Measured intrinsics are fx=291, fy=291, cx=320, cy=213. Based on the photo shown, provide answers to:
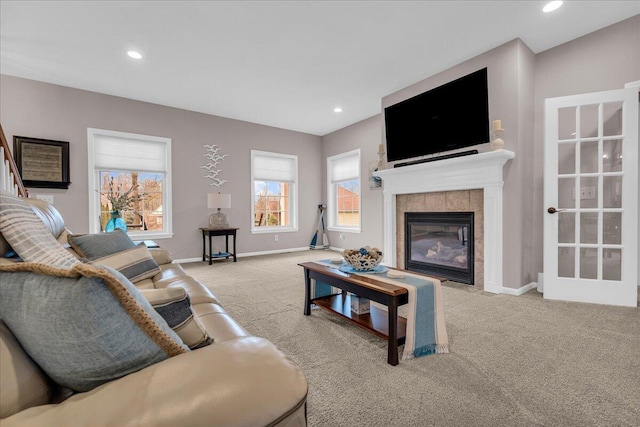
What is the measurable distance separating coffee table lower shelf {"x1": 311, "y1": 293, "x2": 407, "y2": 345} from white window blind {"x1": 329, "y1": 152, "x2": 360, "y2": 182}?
3803mm

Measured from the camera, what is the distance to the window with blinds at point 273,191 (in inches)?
235

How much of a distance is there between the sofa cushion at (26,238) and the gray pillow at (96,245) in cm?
116

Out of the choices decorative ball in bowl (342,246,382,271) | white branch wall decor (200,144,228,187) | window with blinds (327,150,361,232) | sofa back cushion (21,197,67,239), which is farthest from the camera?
window with blinds (327,150,361,232)

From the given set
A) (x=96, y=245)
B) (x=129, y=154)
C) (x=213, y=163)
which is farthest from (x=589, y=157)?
(x=129, y=154)

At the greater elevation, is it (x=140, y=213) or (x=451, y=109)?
(x=451, y=109)

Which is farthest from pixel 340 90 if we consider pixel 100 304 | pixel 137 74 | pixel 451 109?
pixel 100 304

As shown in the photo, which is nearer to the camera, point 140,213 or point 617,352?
point 617,352

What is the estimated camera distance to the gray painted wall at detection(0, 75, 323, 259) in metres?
3.98

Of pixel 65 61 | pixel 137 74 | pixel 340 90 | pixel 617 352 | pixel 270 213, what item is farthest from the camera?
pixel 270 213

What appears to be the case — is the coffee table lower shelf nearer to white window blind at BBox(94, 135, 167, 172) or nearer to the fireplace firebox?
the fireplace firebox

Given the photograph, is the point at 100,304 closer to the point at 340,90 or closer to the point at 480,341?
the point at 480,341

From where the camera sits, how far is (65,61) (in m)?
3.49

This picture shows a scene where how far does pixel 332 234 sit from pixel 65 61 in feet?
16.8

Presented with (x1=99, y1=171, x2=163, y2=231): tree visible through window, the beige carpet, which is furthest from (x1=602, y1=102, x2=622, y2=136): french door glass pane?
(x1=99, y1=171, x2=163, y2=231): tree visible through window
